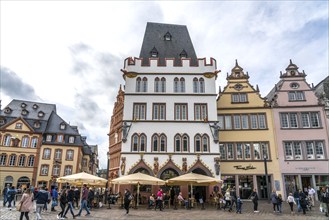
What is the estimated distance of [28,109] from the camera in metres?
51.3

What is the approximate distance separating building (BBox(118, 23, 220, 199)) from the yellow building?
123 inches

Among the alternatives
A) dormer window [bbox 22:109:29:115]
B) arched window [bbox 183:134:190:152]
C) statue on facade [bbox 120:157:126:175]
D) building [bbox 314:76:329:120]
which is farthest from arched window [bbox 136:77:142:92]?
dormer window [bbox 22:109:29:115]

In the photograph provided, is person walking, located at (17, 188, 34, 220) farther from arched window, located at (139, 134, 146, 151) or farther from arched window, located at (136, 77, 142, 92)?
arched window, located at (136, 77, 142, 92)

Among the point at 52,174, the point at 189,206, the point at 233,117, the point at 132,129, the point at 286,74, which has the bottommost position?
the point at 189,206

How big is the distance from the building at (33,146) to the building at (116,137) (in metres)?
12.6

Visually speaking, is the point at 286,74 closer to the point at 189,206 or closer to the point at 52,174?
the point at 189,206

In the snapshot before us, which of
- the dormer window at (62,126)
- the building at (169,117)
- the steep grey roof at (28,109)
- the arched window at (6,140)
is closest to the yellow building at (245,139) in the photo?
the building at (169,117)

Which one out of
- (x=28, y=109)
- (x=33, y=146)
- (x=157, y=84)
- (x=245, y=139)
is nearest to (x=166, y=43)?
(x=157, y=84)

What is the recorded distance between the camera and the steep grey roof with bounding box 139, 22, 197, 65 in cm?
3297

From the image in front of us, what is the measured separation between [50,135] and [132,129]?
93.1ft

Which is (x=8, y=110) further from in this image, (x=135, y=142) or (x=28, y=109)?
(x=135, y=142)

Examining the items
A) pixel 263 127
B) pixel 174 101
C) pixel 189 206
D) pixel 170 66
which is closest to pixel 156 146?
pixel 174 101

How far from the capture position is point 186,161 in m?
27.2

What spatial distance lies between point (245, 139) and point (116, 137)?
16.5m
